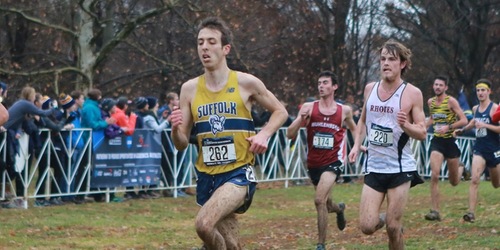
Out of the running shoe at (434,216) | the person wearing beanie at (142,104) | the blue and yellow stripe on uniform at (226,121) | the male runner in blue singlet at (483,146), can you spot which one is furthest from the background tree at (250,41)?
the blue and yellow stripe on uniform at (226,121)

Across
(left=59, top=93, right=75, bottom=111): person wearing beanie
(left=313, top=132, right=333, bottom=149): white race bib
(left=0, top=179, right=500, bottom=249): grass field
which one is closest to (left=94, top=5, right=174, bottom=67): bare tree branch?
(left=0, top=179, right=500, bottom=249): grass field

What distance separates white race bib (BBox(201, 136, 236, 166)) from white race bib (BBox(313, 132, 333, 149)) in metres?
4.38

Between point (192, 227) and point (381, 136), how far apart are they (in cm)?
590

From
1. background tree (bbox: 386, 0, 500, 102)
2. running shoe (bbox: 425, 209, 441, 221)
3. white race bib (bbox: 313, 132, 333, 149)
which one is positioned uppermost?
background tree (bbox: 386, 0, 500, 102)

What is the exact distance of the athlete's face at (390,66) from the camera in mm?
9688

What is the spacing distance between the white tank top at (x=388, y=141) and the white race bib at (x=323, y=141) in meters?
2.81

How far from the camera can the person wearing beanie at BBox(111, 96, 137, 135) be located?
18.0m

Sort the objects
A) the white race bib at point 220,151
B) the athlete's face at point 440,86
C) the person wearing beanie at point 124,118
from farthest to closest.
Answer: the person wearing beanie at point 124,118
the athlete's face at point 440,86
the white race bib at point 220,151

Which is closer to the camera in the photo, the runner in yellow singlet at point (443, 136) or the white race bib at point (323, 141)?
the white race bib at point (323, 141)

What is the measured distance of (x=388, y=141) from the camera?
964cm

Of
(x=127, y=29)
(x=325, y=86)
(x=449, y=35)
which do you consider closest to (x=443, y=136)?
(x=325, y=86)

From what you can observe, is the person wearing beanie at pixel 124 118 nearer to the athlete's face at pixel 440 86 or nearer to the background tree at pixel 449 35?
the athlete's face at pixel 440 86

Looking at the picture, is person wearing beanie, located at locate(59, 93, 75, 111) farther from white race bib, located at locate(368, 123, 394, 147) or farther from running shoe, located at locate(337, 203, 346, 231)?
white race bib, located at locate(368, 123, 394, 147)

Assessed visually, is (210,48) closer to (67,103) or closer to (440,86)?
(440,86)
